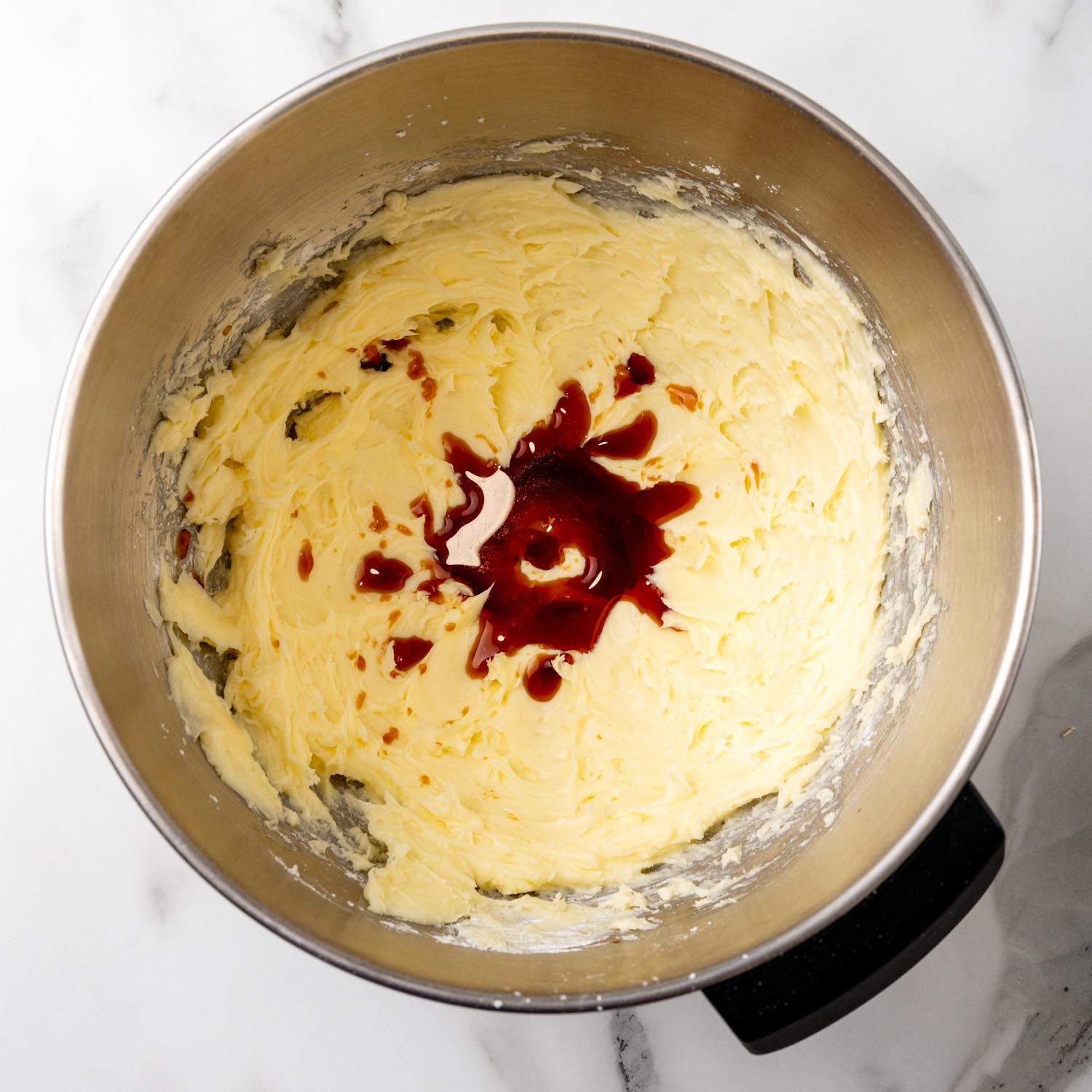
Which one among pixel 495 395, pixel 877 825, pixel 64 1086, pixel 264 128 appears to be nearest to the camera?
pixel 264 128

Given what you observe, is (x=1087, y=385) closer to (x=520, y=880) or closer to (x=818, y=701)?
(x=818, y=701)

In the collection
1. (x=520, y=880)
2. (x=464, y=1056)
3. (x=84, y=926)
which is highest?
(x=84, y=926)

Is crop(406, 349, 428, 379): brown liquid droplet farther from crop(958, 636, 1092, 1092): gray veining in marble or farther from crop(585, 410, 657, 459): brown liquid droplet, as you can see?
crop(958, 636, 1092, 1092): gray veining in marble

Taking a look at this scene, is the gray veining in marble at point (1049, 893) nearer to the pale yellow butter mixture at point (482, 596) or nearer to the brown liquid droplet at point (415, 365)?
the pale yellow butter mixture at point (482, 596)

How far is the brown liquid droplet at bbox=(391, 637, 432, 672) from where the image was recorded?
2.48m

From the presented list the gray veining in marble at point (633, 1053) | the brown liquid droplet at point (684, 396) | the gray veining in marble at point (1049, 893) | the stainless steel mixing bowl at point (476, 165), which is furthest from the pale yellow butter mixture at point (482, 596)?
the gray veining in marble at point (1049, 893)

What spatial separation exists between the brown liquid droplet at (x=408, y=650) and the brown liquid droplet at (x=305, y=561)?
0.98 feet

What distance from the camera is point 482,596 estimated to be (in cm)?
259

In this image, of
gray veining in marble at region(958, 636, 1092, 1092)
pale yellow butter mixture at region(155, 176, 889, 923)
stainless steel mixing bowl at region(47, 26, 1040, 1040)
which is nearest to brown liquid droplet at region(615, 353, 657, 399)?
pale yellow butter mixture at region(155, 176, 889, 923)

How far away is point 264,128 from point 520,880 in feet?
5.76

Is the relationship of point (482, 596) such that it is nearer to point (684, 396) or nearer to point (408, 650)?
point (408, 650)

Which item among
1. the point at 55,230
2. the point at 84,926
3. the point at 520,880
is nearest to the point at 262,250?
the point at 55,230

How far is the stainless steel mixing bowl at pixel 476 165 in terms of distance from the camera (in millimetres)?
1725

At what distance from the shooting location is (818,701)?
88.3 inches
